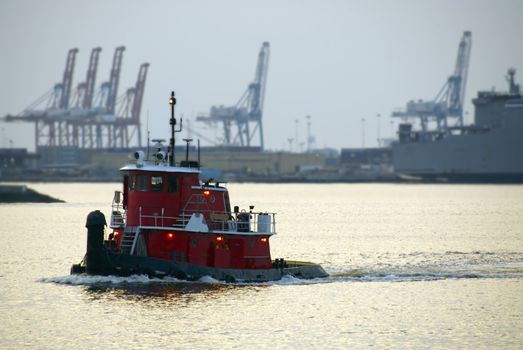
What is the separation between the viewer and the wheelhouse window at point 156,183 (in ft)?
153

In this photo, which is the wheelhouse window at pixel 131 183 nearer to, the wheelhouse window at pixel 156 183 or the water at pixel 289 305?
the wheelhouse window at pixel 156 183

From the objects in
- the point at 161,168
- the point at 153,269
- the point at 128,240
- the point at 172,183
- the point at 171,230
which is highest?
the point at 161,168

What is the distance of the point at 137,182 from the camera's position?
46719mm

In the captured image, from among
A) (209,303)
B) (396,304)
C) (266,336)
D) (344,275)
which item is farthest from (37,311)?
(344,275)

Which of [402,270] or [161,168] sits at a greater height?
[161,168]

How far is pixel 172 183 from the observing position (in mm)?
46562

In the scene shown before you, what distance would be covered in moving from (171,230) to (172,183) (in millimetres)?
2048

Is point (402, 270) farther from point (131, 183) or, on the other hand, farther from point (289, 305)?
point (131, 183)

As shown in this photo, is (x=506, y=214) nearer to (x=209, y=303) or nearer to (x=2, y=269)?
(x=2, y=269)

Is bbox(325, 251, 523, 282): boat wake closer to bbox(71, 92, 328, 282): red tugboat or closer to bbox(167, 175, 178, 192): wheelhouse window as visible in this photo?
bbox(71, 92, 328, 282): red tugboat

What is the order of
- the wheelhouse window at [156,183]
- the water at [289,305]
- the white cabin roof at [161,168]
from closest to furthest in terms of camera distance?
the water at [289,305] → the white cabin roof at [161,168] → the wheelhouse window at [156,183]

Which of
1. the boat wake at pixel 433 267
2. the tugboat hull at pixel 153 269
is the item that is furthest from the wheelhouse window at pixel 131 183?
the boat wake at pixel 433 267


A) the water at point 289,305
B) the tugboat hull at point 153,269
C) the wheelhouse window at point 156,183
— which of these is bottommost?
the water at point 289,305

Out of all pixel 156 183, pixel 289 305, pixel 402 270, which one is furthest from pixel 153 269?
pixel 402 270
